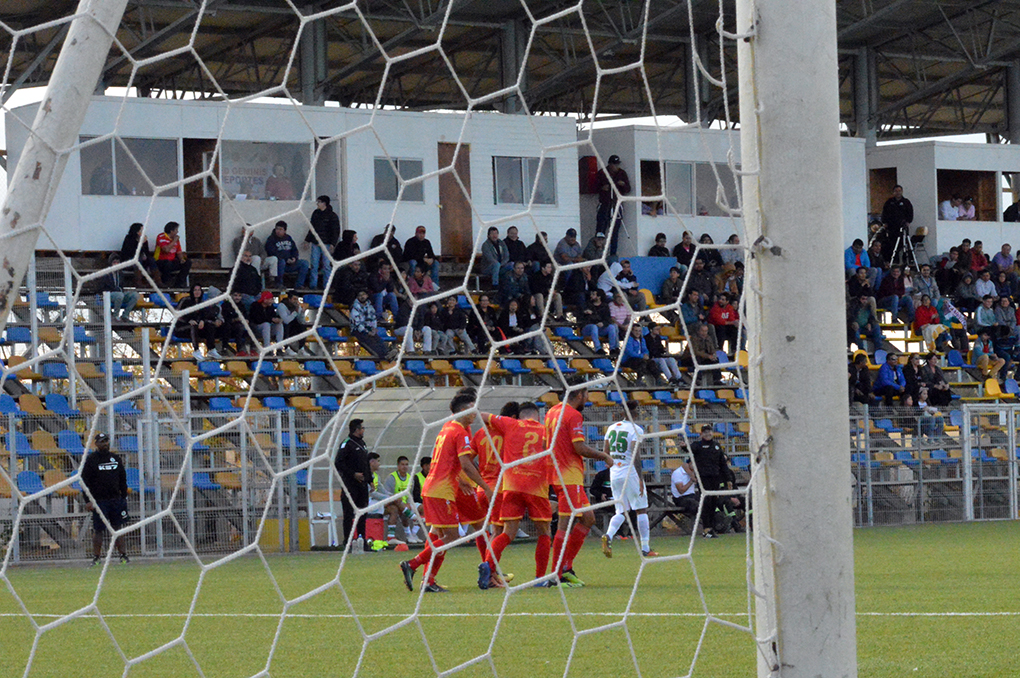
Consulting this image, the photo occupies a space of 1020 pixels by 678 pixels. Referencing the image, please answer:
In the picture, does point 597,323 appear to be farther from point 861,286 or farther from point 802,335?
point 861,286

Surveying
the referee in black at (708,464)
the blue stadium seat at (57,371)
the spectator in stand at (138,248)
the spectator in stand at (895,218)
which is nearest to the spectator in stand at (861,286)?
the spectator in stand at (895,218)

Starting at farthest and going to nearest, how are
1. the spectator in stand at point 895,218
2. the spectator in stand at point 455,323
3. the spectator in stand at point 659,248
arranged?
the spectator in stand at point 895,218 < the spectator in stand at point 659,248 < the spectator in stand at point 455,323

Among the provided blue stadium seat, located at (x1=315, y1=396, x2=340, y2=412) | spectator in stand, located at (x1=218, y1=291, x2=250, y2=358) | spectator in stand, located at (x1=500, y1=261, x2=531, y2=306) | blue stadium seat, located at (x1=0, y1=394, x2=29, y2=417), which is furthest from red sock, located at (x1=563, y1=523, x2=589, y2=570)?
blue stadium seat, located at (x1=0, y1=394, x2=29, y2=417)

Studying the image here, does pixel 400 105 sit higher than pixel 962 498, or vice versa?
pixel 400 105

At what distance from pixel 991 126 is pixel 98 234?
1054 inches

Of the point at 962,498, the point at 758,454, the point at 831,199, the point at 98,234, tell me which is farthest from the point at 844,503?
the point at 98,234

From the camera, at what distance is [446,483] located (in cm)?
907

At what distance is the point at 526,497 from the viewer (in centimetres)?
941

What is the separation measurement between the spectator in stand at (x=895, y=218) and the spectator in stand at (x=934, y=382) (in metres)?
6.39

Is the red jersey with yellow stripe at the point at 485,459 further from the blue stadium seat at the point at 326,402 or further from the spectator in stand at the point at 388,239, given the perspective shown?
the blue stadium seat at the point at 326,402

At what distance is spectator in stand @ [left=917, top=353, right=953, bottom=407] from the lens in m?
21.7

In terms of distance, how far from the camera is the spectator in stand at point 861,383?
20781 mm

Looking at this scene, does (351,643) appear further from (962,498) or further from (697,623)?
(962,498)

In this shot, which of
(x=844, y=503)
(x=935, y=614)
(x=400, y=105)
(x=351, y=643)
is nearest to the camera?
(x=844, y=503)
